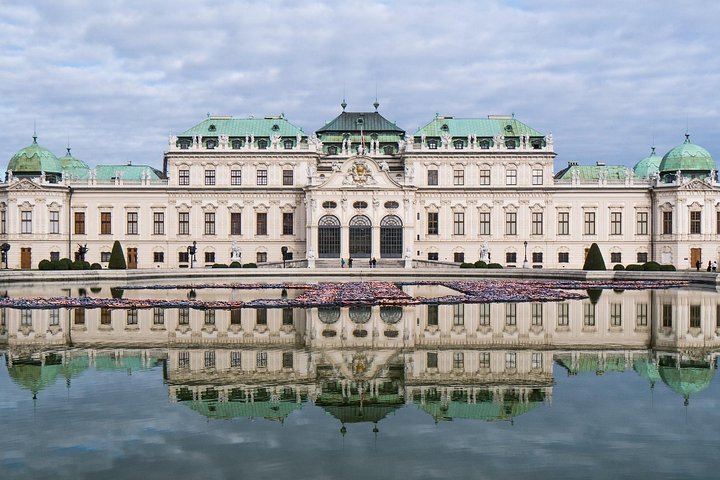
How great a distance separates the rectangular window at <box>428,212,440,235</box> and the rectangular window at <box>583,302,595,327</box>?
4380 centimetres

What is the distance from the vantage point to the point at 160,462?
12102 millimetres

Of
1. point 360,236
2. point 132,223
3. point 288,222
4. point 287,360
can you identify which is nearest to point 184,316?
point 287,360

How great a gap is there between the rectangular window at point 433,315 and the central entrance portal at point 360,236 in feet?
141

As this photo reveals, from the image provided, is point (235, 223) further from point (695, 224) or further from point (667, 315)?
point (667, 315)

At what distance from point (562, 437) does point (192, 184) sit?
69864 millimetres

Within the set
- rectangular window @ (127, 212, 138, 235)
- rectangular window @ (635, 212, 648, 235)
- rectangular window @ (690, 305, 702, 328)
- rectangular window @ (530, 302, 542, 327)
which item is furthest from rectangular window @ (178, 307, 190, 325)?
rectangular window @ (635, 212, 648, 235)

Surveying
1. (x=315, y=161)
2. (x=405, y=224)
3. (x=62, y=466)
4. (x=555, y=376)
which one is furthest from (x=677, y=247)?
(x=62, y=466)

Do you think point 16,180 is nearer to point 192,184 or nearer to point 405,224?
point 192,184

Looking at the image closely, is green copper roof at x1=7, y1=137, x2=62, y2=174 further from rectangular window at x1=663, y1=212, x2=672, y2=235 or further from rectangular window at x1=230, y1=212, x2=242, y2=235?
rectangular window at x1=663, y1=212, x2=672, y2=235

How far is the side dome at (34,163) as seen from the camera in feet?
257

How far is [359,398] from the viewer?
16.3m

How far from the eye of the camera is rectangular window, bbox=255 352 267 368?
19.8 m

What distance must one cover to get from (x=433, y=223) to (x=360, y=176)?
30.8ft

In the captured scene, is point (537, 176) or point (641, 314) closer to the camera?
point (641, 314)
